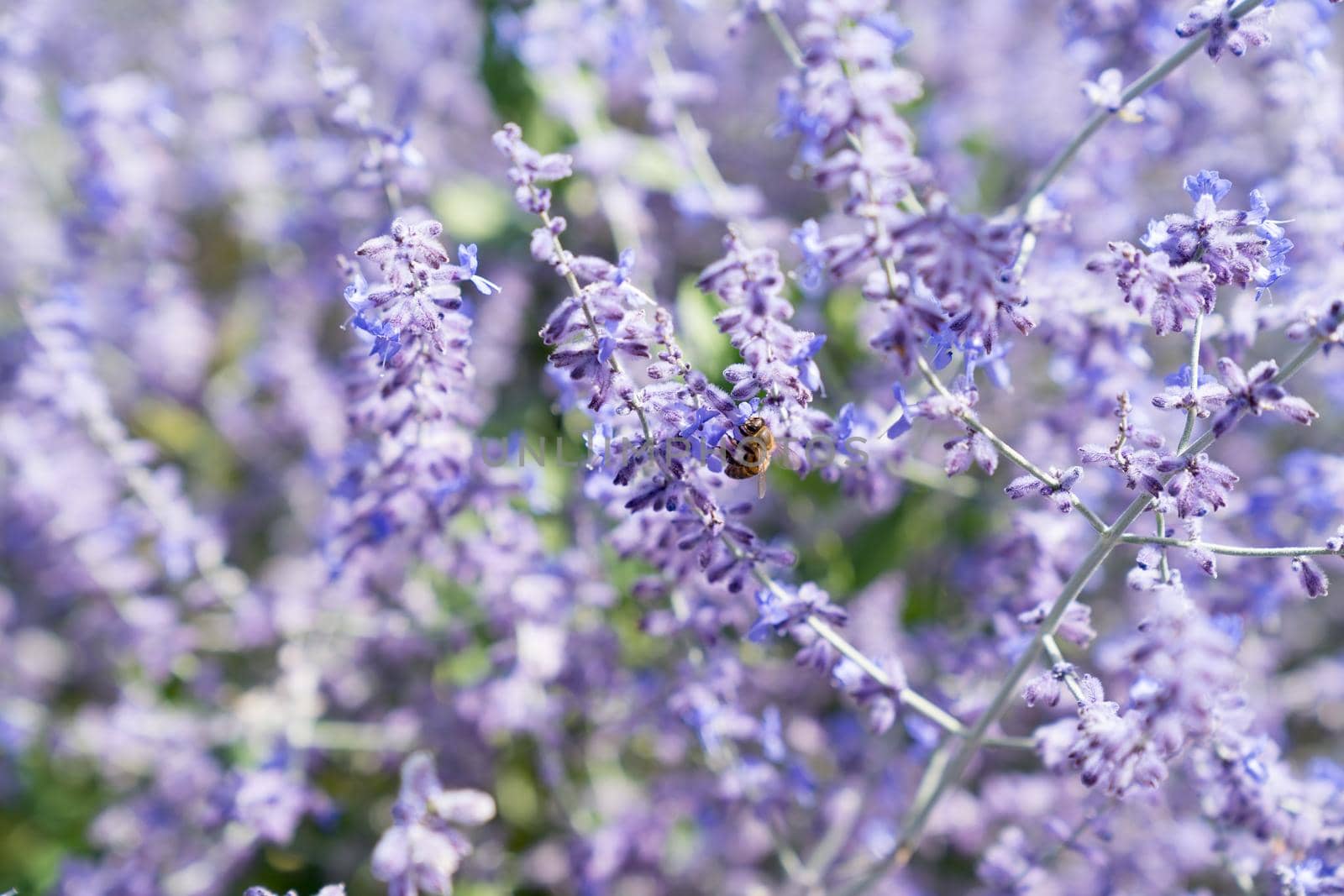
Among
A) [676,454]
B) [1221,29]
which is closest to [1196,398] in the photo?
[1221,29]

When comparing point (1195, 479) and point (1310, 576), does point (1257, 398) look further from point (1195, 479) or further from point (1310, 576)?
point (1310, 576)

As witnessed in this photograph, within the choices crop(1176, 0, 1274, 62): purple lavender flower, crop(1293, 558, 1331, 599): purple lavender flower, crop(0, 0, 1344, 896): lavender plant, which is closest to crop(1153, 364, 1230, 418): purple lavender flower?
crop(0, 0, 1344, 896): lavender plant

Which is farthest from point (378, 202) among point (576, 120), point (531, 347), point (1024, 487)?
point (1024, 487)

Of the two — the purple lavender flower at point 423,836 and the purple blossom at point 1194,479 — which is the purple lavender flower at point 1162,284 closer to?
the purple blossom at point 1194,479

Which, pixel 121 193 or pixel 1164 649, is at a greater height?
pixel 1164 649

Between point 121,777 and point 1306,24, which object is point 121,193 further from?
point 1306,24

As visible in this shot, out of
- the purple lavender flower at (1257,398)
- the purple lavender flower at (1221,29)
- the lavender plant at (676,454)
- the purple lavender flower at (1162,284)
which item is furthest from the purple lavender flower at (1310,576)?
the purple lavender flower at (1221,29)

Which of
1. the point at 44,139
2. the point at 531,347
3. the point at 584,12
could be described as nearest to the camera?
the point at 584,12
